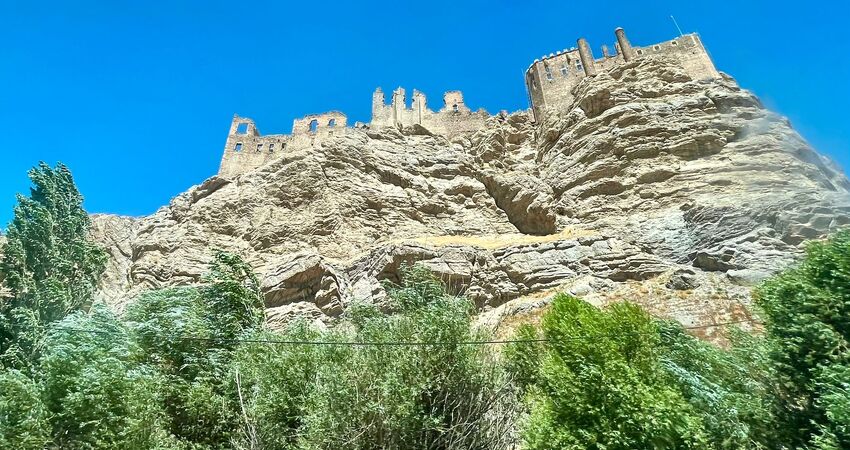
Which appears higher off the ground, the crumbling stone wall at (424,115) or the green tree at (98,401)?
the crumbling stone wall at (424,115)

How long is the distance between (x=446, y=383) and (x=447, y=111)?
33258mm

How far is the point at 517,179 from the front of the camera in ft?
114

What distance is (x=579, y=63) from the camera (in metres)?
39.6

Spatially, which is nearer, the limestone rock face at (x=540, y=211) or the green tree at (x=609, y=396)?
the green tree at (x=609, y=396)

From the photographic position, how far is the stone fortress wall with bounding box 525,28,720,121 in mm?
36031

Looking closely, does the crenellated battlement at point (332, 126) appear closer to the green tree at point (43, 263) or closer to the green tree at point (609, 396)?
the green tree at point (43, 263)

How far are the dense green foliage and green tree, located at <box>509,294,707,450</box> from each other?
0.04 m

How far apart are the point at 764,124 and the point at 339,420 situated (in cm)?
3066

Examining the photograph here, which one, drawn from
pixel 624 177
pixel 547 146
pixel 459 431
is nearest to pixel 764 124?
pixel 624 177

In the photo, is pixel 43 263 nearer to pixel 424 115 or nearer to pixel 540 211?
pixel 540 211

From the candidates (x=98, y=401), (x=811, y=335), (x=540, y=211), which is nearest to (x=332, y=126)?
(x=540, y=211)

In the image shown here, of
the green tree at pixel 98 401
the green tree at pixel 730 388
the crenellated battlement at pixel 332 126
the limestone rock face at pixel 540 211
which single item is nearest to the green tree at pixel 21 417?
the green tree at pixel 98 401

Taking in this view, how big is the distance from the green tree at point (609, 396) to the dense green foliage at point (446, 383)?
0.04 m

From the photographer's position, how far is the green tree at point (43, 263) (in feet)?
61.6
